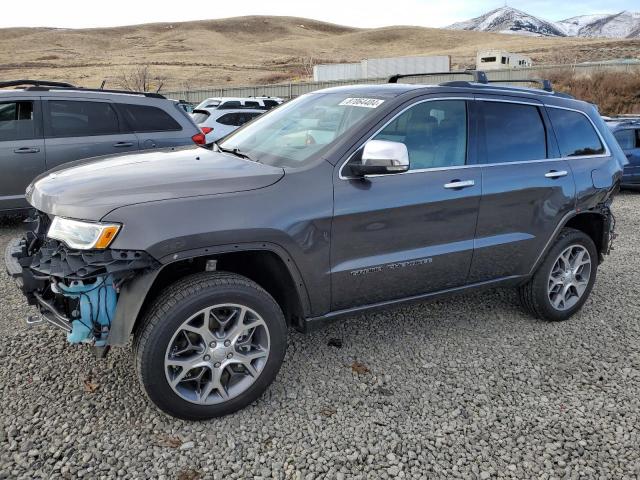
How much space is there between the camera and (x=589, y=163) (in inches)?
166

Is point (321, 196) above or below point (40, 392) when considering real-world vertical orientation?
above

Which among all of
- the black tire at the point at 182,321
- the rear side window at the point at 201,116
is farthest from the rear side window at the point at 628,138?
the black tire at the point at 182,321

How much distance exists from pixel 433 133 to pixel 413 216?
63 cm

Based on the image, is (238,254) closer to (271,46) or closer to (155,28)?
(271,46)

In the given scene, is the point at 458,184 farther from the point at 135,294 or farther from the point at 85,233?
the point at 85,233

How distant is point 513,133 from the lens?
3.85 m

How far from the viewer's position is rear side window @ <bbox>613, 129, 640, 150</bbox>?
10820mm

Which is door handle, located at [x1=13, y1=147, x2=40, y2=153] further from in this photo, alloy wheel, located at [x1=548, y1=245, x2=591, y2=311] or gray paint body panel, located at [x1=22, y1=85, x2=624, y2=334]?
alloy wheel, located at [x1=548, y1=245, x2=591, y2=311]

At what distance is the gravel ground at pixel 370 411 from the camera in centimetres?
263

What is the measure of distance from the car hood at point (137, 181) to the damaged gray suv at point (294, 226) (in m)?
0.01

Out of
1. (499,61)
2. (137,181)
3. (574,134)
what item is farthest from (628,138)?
(499,61)

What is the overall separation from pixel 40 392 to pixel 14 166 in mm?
4013

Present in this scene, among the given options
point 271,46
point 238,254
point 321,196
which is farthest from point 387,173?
point 271,46

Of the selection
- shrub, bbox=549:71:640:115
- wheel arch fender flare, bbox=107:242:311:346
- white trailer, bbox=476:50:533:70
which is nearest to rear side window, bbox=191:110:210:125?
wheel arch fender flare, bbox=107:242:311:346
